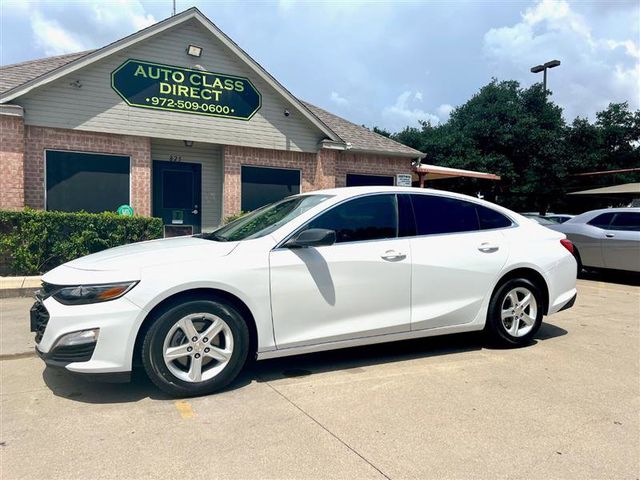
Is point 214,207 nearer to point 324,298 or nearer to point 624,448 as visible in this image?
point 324,298

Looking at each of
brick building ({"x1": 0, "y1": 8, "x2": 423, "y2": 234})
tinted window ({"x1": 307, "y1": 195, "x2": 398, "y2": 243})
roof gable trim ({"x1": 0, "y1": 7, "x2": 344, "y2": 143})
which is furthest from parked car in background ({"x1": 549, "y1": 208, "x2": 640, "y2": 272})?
tinted window ({"x1": 307, "y1": 195, "x2": 398, "y2": 243})

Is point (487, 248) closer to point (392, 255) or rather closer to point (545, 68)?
point (392, 255)

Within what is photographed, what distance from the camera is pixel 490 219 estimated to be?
16.4 feet

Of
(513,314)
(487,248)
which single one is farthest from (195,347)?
(513,314)

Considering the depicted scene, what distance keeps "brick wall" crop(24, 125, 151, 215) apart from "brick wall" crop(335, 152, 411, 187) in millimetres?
4980

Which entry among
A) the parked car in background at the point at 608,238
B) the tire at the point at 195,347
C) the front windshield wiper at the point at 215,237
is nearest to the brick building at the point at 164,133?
the parked car in background at the point at 608,238

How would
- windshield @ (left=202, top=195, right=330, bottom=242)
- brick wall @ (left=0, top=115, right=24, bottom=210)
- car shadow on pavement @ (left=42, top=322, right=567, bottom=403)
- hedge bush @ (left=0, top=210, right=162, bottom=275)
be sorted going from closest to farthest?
car shadow on pavement @ (left=42, top=322, right=567, bottom=403) → windshield @ (left=202, top=195, right=330, bottom=242) → hedge bush @ (left=0, top=210, right=162, bottom=275) → brick wall @ (left=0, top=115, right=24, bottom=210)

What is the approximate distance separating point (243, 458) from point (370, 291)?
1793 mm

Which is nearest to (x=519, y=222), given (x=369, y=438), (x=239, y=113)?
(x=369, y=438)

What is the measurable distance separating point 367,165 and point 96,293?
11231 millimetres

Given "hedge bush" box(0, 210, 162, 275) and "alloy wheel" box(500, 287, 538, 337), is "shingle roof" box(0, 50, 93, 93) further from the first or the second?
"alloy wheel" box(500, 287, 538, 337)

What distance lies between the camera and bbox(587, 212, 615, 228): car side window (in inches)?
409

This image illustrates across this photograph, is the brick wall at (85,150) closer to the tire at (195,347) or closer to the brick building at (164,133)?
the brick building at (164,133)

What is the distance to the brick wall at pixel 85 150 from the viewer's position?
1008 cm
